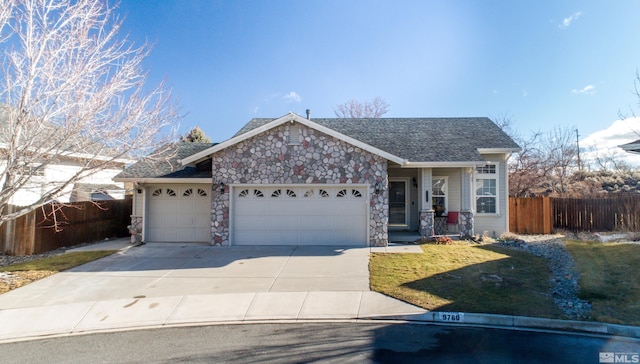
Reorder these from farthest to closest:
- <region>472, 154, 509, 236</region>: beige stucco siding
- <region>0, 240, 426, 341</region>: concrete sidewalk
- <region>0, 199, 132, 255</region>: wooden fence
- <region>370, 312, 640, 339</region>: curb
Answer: <region>472, 154, 509, 236</region>: beige stucco siding < <region>0, 199, 132, 255</region>: wooden fence < <region>0, 240, 426, 341</region>: concrete sidewalk < <region>370, 312, 640, 339</region>: curb

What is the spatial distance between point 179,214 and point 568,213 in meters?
17.2

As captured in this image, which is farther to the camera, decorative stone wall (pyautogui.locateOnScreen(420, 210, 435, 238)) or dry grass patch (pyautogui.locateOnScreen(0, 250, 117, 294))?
decorative stone wall (pyautogui.locateOnScreen(420, 210, 435, 238))

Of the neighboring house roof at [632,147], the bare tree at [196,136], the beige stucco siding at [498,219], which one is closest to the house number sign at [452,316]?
the neighboring house roof at [632,147]

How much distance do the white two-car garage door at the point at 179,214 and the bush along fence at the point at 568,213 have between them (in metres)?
13.2

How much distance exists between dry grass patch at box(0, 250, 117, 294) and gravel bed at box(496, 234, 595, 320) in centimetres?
1162

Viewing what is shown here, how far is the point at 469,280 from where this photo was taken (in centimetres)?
826

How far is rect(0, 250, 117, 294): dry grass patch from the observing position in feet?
28.4

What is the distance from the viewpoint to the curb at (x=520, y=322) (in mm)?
5621

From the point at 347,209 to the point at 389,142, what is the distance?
4779mm

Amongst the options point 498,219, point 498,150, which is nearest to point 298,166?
point 498,150

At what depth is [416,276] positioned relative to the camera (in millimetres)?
8641

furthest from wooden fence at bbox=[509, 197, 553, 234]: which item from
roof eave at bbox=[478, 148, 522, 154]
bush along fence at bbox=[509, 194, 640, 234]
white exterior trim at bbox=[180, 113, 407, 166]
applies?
white exterior trim at bbox=[180, 113, 407, 166]

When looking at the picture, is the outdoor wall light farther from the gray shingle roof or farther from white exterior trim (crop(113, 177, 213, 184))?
white exterior trim (crop(113, 177, 213, 184))

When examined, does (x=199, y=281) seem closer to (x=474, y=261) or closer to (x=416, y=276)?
(x=416, y=276)
